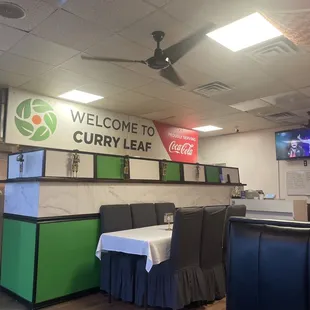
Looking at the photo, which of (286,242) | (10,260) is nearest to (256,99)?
(286,242)

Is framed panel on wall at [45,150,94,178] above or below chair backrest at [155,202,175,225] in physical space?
above

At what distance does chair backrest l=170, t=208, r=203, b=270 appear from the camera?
3156 millimetres

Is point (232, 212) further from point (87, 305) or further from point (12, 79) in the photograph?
point (12, 79)

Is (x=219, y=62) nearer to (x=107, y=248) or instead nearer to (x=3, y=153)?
(x=107, y=248)

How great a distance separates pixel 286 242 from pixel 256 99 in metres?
4.23

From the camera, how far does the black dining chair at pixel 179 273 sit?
3.13 metres

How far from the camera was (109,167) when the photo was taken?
13.9 ft

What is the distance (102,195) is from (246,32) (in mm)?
2594

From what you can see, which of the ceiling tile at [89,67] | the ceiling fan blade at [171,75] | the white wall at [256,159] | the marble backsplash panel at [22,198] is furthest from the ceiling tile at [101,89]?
the white wall at [256,159]

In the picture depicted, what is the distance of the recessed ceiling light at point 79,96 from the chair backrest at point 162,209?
2.27 m

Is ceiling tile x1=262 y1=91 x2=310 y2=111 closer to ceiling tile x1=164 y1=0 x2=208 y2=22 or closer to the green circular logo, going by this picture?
ceiling tile x1=164 y1=0 x2=208 y2=22

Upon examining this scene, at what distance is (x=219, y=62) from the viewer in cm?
402

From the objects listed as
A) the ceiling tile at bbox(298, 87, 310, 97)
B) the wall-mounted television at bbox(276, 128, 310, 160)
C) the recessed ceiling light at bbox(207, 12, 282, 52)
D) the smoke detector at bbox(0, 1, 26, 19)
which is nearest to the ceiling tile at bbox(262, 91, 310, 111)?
the ceiling tile at bbox(298, 87, 310, 97)

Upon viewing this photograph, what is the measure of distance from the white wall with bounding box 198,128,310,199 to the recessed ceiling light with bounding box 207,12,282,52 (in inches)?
195
